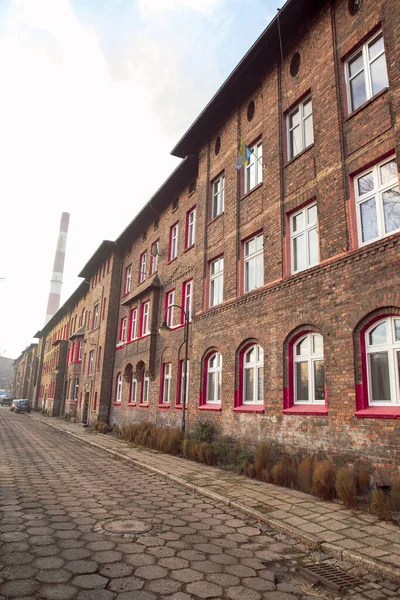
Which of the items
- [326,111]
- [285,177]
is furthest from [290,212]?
[326,111]

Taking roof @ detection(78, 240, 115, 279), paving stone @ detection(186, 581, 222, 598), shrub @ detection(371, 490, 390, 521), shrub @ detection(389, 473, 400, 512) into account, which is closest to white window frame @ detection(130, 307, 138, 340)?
roof @ detection(78, 240, 115, 279)

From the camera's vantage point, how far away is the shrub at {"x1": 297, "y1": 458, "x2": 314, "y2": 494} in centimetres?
809

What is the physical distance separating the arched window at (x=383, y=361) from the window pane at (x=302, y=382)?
201cm

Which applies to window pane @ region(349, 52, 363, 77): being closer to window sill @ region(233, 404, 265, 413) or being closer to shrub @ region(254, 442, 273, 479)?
window sill @ region(233, 404, 265, 413)

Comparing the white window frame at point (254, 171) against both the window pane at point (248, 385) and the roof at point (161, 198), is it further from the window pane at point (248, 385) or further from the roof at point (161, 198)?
the window pane at point (248, 385)

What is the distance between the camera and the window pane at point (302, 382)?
1029cm

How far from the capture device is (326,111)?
10727 mm

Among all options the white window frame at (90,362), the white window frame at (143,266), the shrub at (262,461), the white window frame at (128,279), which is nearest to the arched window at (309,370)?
the shrub at (262,461)

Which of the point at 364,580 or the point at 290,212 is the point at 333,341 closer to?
the point at 290,212

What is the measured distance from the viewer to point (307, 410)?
31.6ft

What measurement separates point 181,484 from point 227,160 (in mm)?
11329

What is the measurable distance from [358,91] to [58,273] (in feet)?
221

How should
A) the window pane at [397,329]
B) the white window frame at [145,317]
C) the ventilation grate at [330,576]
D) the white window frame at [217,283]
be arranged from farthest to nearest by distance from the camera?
the white window frame at [145,317], the white window frame at [217,283], the window pane at [397,329], the ventilation grate at [330,576]

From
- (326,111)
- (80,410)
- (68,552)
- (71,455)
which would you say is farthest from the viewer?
(80,410)
